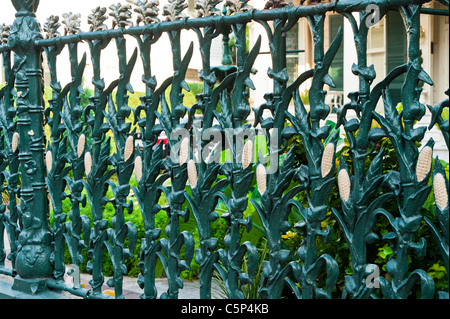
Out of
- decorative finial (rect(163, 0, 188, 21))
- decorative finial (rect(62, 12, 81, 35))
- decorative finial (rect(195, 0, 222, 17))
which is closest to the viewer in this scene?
decorative finial (rect(195, 0, 222, 17))

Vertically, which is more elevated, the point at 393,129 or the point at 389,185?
the point at 393,129

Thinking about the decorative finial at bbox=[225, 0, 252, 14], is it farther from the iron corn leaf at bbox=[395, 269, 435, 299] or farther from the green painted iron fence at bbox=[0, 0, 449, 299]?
the iron corn leaf at bbox=[395, 269, 435, 299]

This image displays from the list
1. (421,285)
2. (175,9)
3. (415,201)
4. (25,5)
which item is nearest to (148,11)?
(175,9)

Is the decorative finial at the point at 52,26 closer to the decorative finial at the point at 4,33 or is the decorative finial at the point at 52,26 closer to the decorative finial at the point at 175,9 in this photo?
the decorative finial at the point at 4,33

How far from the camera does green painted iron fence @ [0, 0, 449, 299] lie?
2123 millimetres

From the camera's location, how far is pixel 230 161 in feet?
8.73

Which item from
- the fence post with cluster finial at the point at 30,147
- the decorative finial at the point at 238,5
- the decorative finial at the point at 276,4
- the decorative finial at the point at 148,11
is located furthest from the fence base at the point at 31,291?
the decorative finial at the point at 276,4

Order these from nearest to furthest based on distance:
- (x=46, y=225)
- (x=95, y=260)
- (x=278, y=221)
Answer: (x=278, y=221), (x=95, y=260), (x=46, y=225)

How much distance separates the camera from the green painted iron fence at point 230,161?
2.12 m

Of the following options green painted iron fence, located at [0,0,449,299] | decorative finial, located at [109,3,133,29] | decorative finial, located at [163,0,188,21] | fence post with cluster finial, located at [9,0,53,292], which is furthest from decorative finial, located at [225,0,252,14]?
fence post with cluster finial, located at [9,0,53,292]

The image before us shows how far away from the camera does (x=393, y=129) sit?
83.0 inches
